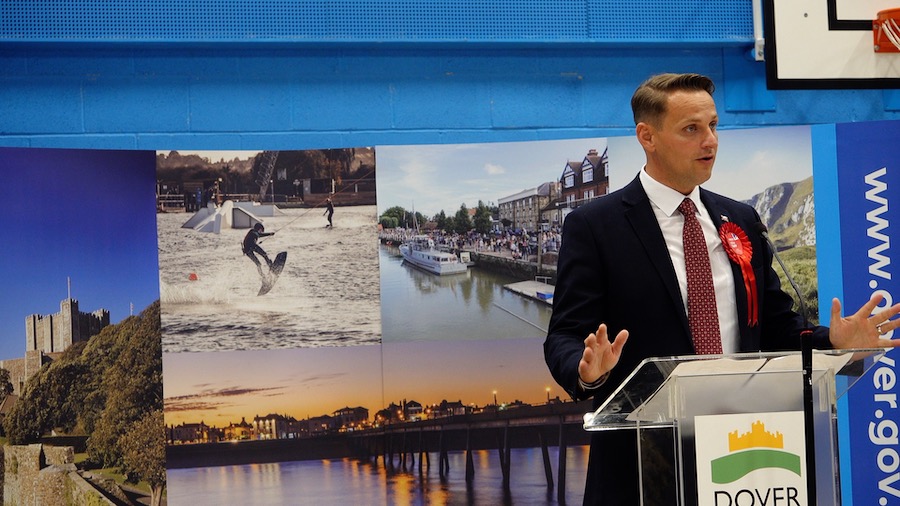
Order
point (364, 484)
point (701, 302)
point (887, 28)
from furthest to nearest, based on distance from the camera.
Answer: point (887, 28) < point (364, 484) < point (701, 302)

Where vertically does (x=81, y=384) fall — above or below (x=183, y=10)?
below

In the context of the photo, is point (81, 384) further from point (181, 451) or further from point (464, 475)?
point (464, 475)

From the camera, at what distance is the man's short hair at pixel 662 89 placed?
75.7 inches

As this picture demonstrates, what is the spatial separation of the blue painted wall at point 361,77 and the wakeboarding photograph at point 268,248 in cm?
48

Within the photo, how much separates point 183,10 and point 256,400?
169 cm

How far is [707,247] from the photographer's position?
73.8 inches

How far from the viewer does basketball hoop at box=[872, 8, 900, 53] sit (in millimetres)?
3953

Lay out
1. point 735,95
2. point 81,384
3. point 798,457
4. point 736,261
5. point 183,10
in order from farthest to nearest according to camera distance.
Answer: point 735,95 < point 183,10 < point 81,384 < point 736,261 < point 798,457

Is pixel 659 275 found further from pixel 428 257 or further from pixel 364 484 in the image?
pixel 364 484

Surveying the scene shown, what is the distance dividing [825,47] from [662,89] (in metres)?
2.43

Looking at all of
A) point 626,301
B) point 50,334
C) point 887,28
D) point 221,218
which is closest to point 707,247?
point 626,301

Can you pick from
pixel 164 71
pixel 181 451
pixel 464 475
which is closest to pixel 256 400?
pixel 181 451

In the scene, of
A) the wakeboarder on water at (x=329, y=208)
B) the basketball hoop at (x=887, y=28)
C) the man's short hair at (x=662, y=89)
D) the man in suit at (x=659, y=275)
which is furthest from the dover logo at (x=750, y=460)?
the basketball hoop at (x=887, y=28)

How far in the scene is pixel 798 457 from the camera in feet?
4.77
